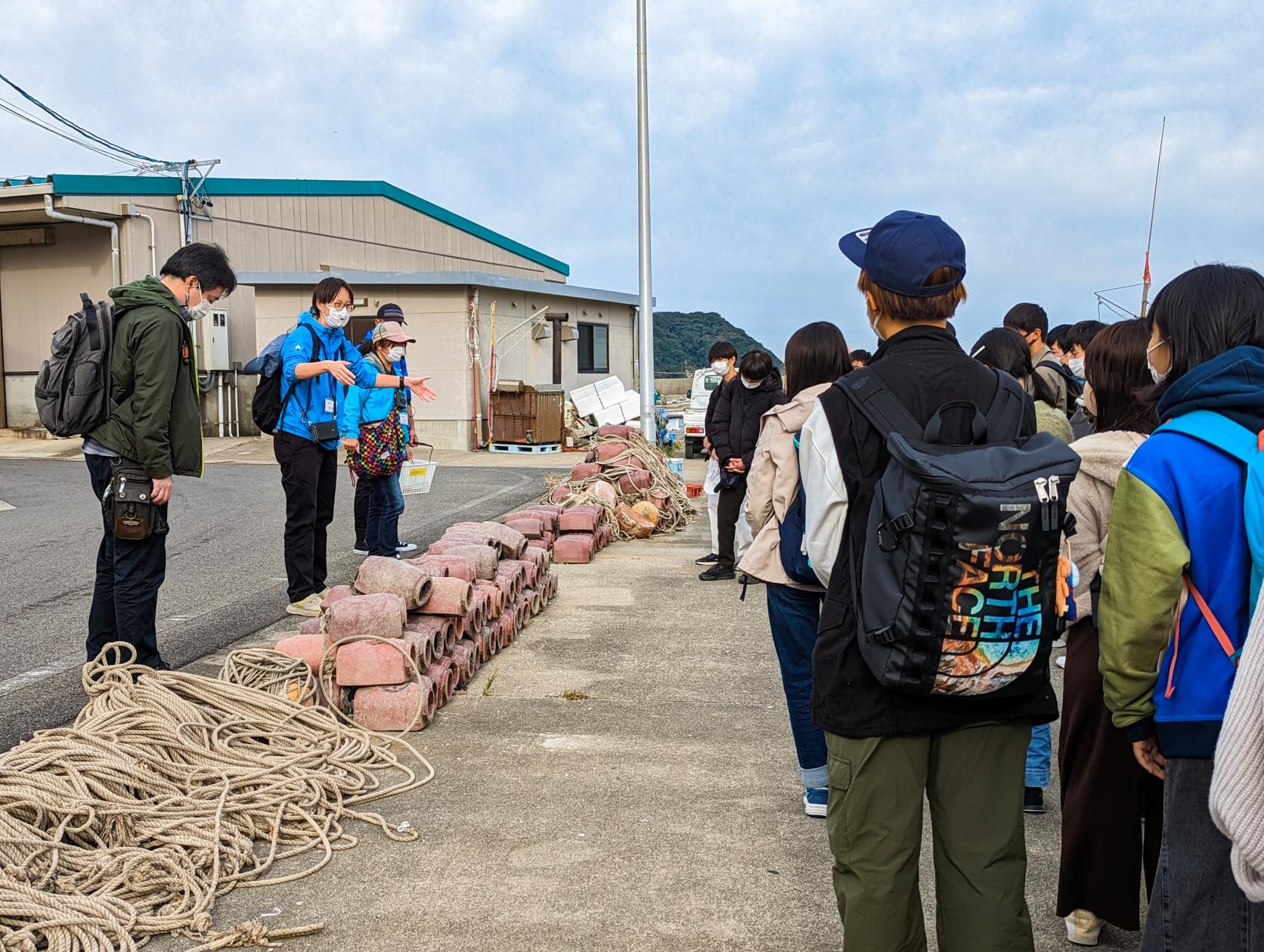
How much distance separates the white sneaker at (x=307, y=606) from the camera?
7027mm

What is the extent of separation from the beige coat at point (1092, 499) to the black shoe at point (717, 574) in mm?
5424

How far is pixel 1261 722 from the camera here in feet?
6.03

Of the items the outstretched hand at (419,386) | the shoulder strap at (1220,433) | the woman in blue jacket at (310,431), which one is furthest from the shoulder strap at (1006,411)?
the outstretched hand at (419,386)

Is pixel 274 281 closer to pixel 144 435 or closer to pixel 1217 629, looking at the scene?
pixel 144 435

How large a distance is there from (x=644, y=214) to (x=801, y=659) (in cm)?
1348

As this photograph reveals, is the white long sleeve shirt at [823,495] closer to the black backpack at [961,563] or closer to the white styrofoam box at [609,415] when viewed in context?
the black backpack at [961,563]

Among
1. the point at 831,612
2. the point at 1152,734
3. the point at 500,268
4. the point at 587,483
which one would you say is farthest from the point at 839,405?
the point at 500,268

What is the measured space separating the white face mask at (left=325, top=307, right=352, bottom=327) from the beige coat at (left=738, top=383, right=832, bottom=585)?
3828 millimetres

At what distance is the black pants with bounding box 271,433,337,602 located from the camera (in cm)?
693

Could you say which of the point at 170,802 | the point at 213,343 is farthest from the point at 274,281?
the point at 170,802

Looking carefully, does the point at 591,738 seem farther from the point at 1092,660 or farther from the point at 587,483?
the point at 587,483

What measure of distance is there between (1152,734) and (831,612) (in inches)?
28.7

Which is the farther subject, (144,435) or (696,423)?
(696,423)

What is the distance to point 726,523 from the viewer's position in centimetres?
876
